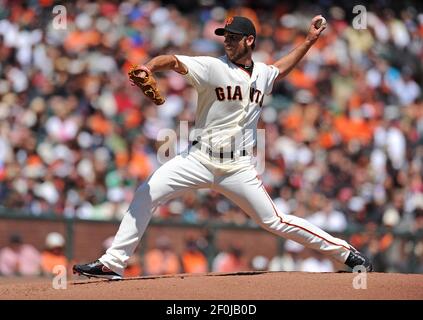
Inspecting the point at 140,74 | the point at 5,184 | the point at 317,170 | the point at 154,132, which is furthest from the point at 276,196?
the point at 140,74

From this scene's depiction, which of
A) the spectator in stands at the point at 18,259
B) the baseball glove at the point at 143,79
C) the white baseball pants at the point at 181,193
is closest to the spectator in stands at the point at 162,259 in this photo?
the spectator in stands at the point at 18,259

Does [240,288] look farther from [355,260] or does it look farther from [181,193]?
[355,260]

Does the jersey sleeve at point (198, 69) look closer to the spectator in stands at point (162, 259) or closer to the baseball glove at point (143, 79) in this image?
the baseball glove at point (143, 79)

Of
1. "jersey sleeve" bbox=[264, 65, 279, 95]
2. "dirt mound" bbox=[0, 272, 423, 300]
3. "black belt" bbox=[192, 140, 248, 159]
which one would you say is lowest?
"dirt mound" bbox=[0, 272, 423, 300]

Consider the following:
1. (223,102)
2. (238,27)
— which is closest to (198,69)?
(223,102)

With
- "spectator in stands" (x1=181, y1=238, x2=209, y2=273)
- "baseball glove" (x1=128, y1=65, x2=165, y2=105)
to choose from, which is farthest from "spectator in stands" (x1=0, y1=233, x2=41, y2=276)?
"baseball glove" (x1=128, y1=65, x2=165, y2=105)

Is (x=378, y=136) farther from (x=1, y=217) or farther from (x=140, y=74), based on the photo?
(x=140, y=74)

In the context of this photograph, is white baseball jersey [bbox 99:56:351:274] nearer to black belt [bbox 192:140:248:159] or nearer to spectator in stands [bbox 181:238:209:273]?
black belt [bbox 192:140:248:159]
